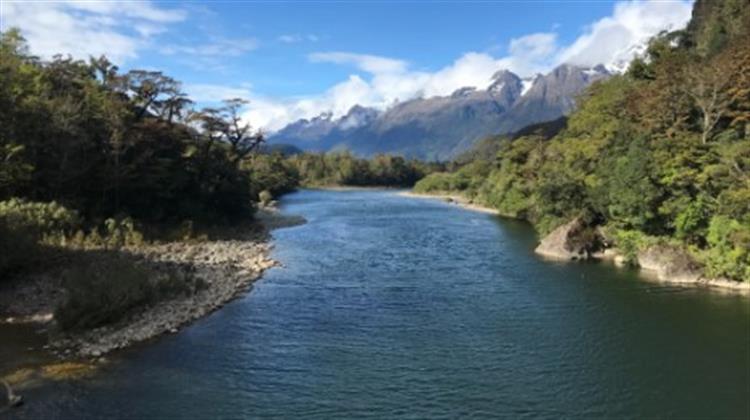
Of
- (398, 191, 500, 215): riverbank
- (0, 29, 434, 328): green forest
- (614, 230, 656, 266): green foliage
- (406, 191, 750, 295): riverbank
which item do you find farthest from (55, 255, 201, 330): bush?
(398, 191, 500, 215): riverbank

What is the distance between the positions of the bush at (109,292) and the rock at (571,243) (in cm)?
2284

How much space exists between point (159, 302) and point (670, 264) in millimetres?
24226

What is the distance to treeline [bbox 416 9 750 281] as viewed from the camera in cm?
3038

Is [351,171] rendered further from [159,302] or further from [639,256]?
[159,302]

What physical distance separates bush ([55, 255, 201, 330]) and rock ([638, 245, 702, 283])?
23.0m

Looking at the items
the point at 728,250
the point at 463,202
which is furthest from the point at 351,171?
→ the point at 728,250

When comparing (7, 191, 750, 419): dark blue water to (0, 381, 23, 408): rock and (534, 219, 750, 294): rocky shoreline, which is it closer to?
(0, 381, 23, 408): rock

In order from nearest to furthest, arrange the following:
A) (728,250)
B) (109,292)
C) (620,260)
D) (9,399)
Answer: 1. (9,399)
2. (109,292)
3. (728,250)
4. (620,260)

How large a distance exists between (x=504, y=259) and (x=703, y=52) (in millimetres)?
35886

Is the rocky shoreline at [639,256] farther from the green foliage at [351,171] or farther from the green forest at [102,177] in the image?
the green foliage at [351,171]

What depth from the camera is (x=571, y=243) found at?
38094mm

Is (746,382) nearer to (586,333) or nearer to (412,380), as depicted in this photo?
(586,333)

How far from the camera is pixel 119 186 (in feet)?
124

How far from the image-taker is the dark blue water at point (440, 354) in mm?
15586
